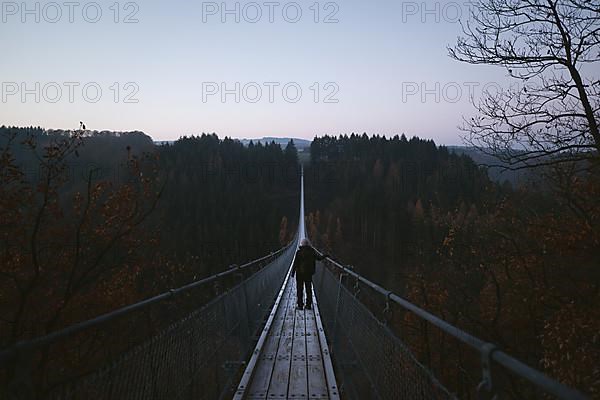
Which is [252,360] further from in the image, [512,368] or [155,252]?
[155,252]

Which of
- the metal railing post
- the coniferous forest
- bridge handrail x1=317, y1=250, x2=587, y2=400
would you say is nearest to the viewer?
bridge handrail x1=317, y1=250, x2=587, y2=400

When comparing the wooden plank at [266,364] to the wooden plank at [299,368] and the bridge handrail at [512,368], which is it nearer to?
the wooden plank at [299,368]

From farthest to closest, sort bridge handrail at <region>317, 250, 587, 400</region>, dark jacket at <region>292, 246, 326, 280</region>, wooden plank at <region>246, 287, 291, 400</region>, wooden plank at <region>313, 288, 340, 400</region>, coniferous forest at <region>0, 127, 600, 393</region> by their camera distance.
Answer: dark jacket at <region>292, 246, 326, 280</region> < coniferous forest at <region>0, 127, 600, 393</region> < wooden plank at <region>246, 287, 291, 400</region> < wooden plank at <region>313, 288, 340, 400</region> < bridge handrail at <region>317, 250, 587, 400</region>

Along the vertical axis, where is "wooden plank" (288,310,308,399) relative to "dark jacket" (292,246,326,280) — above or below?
below

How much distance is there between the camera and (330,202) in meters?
93.3

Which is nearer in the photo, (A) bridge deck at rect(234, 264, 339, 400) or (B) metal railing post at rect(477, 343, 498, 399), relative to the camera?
(B) metal railing post at rect(477, 343, 498, 399)

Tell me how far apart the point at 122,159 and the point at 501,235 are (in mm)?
8665

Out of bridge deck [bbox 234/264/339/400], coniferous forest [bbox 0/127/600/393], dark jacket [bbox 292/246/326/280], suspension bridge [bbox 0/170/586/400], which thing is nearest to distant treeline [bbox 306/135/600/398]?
coniferous forest [bbox 0/127/600/393]

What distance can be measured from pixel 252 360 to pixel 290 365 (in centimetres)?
42

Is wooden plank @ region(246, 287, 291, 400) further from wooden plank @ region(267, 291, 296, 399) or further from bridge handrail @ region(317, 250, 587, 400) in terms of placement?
bridge handrail @ region(317, 250, 587, 400)

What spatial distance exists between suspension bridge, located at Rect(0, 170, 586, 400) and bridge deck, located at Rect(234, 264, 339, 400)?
12 mm

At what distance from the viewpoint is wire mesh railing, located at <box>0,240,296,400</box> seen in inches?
63.6

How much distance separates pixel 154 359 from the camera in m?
2.71

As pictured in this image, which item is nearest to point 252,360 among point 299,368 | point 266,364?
point 266,364
